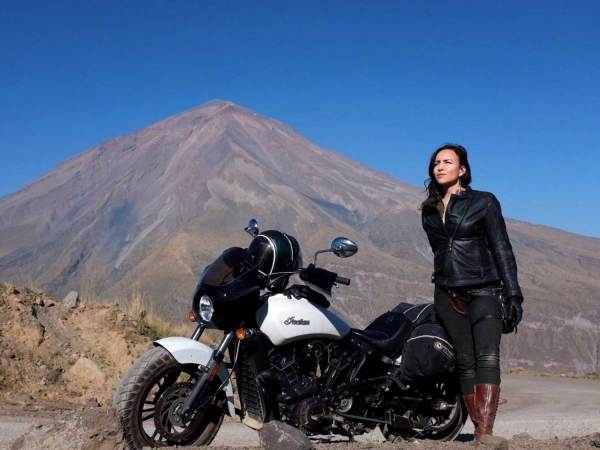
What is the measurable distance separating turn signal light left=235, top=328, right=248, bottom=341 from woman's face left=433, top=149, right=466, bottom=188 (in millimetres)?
1569

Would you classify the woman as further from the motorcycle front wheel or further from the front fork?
the motorcycle front wheel

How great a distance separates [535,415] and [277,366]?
432 cm

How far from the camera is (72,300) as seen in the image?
32.7 ft

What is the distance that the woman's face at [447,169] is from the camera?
4980mm

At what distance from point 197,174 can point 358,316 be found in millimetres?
67699

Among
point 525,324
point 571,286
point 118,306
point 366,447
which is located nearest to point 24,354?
point 118,306

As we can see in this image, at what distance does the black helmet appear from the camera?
474 centimetres

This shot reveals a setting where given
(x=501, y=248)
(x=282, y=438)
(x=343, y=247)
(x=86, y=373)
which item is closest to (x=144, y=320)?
(x=86, y=373)

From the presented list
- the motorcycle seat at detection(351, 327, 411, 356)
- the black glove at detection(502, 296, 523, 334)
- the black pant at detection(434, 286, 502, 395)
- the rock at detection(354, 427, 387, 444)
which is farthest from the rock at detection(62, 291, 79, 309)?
the black glove at detection(502, 296, 523, 334)

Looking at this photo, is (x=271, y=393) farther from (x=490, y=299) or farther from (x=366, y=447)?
(x=490, y=299)

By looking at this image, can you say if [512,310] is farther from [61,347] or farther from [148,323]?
[148,323]

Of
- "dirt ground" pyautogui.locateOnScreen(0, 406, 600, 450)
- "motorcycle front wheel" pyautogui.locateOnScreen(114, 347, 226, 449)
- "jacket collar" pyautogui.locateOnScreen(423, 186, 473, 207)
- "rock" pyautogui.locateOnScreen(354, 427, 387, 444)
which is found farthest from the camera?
"rock" pyautogui.locateOnScreen(354, 427, 387, 444)

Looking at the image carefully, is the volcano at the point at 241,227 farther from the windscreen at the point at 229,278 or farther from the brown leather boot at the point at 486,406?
the brown leather boot at the point at 486,406

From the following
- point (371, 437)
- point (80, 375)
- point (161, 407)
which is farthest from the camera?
point (80, 375)
